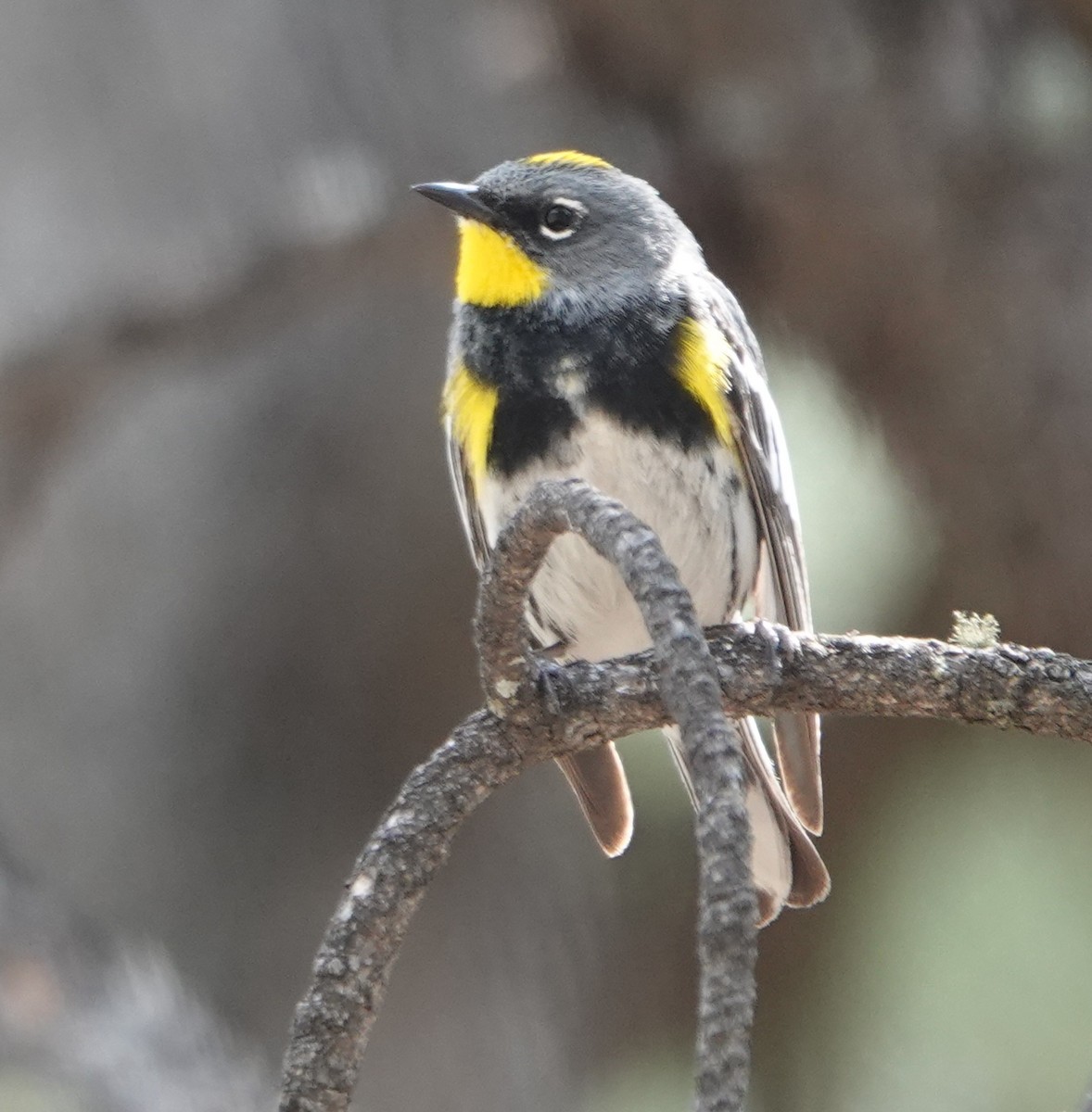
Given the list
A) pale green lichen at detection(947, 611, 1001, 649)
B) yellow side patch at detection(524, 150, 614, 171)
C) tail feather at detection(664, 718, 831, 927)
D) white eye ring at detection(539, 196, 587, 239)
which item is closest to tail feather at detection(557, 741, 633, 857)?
tail feather at detection(664, 718, 831, 927)

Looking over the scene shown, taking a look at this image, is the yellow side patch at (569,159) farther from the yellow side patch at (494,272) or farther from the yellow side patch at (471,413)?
the yellow side patch at (471,413)

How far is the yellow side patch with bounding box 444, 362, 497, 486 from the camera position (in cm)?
288

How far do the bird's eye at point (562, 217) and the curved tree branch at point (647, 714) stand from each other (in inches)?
42.2

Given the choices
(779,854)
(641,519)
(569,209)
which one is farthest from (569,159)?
(779,854)

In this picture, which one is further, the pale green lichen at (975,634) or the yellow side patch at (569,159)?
the yellow side patch at (569,159)

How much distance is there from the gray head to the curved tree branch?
0.90 metres

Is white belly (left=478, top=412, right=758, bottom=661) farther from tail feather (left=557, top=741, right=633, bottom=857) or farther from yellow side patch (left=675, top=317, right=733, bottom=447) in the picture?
tail feather (left=557, top=741, right=633, bottom=857)

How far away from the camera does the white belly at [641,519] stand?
9.11 feet

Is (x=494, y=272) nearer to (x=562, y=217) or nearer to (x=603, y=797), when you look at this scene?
(x=562, y=217)

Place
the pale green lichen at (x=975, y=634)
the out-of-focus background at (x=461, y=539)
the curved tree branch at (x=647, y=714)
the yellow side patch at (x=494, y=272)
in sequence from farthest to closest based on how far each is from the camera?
the out-of-focus background at (x=461, y=539)
the yellow side patch at (x=494, y=272)
the pale green lichen at (x=975, y=634)
the curved tree branch at (x=647, y=714)

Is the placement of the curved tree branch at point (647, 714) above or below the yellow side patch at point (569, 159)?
below

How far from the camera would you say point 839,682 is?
216 centimetres

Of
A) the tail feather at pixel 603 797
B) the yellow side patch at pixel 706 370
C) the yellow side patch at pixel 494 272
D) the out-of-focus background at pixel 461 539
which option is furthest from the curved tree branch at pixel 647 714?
the out-of-focus background at pixel 461 539

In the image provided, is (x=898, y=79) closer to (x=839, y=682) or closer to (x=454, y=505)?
(x=454, y=505)
